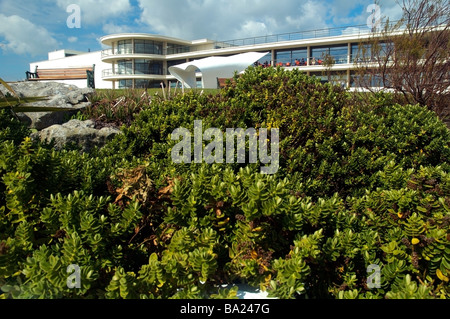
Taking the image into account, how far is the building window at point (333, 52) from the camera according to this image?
3972cm

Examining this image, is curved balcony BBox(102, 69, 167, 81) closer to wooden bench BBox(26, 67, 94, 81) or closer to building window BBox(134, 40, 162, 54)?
building window BBox(134, 40, 162, 54)

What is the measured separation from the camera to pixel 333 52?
136 ft

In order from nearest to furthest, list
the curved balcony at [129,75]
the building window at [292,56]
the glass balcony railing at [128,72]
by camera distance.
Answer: the building window at [292,56], the curved balcony at [129,75], the glass balcony railing at [128,72]

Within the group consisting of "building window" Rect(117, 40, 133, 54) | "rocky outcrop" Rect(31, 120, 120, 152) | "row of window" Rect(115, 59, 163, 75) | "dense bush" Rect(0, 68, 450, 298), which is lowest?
"dense bush" Rect(0, 68, 450, 298)

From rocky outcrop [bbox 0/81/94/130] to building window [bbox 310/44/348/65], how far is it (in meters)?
35.0

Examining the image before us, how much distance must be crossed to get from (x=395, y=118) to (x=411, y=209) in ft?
9.45

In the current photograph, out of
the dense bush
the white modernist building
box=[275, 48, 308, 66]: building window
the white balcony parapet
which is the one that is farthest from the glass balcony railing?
the dense bush

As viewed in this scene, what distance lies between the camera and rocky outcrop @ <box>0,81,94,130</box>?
7.86 m

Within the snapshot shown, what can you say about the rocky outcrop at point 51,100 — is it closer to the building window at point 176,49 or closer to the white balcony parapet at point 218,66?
the white balcony parapet at point 218,66

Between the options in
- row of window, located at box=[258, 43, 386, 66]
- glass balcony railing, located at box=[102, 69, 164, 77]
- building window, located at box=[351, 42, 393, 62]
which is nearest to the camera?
building window, located at box=[351, 42, 393, 62]

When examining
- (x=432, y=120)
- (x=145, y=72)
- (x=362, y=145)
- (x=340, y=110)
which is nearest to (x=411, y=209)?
(x=362, y=145)

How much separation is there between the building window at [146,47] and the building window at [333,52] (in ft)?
80.2

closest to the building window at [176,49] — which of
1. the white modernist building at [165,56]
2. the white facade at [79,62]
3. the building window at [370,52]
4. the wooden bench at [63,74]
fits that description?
the white modernist building at [165,56]

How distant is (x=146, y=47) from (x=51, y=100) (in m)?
45.7
